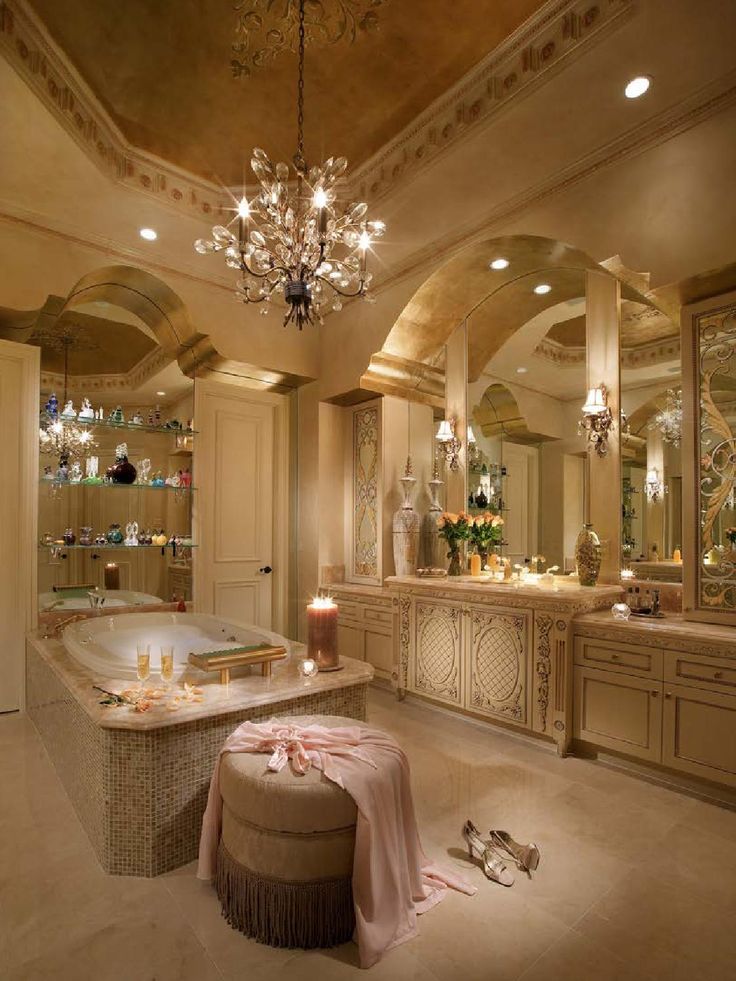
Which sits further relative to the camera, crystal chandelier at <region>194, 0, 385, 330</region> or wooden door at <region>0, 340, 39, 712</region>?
wooden door at <region>0, 340, 39, 712</region>

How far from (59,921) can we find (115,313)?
14.6 ft

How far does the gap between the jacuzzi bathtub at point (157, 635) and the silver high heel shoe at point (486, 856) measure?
132 cm

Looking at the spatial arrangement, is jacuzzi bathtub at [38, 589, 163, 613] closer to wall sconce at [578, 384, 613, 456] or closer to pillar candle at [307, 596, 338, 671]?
pillar candle at [307, 596, 338, 671]

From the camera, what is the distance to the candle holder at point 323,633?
2850mm

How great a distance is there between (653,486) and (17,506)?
14.6ft

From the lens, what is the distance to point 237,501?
5.37m

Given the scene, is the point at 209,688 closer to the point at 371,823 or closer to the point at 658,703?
the point at 371,823

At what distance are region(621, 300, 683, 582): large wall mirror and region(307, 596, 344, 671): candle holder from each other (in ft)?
6.93

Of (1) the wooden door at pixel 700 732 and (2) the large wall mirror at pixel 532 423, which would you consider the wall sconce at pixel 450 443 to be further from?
(1) the wooden door at pixel 700 732

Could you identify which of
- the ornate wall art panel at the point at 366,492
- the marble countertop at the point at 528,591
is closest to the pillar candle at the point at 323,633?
the marble countertop at the point at 528,591

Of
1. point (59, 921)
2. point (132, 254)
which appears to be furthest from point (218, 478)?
point (59, 921)

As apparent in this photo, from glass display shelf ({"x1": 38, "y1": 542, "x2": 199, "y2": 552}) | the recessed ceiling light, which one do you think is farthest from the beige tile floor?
the recessed ceiling light

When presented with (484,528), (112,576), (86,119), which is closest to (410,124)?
(86,119)

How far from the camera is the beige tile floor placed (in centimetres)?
168
